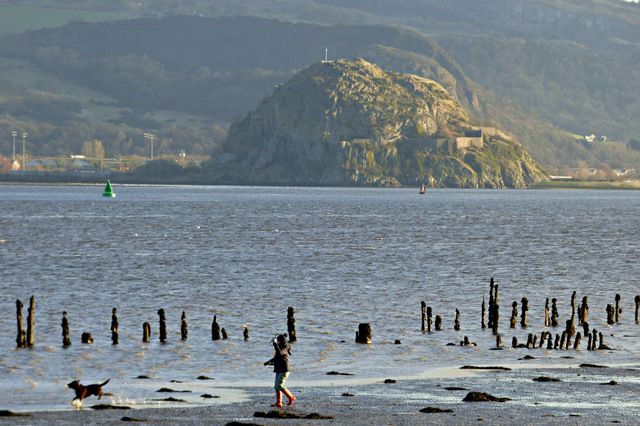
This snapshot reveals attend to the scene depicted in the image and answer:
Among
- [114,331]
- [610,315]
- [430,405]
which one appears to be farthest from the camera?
[610,315]

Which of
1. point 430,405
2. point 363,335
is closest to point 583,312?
point 363,335

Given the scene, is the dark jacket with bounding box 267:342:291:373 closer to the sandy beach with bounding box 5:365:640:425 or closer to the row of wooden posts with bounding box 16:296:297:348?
the sandy beach with bounding box 5:365:640:425

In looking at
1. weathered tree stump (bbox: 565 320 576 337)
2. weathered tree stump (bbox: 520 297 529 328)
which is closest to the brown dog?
weathered tree stump (bbox: 565 320 576 337)

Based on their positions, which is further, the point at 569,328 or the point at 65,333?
the point at 569,328

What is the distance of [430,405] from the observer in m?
34.8

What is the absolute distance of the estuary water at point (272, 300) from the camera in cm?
4328

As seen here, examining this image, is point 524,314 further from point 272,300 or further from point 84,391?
point 84,391

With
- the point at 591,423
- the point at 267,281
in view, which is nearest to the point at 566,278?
the point at 267,281

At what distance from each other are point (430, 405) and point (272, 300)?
121ft

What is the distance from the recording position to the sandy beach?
105 ft

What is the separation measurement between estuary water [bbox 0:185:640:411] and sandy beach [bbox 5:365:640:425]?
1739mm

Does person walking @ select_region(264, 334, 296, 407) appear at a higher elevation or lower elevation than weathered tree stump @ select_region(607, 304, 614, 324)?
higher

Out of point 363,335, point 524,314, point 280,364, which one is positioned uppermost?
point 280,364

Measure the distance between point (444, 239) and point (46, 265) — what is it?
7007 centimetres
